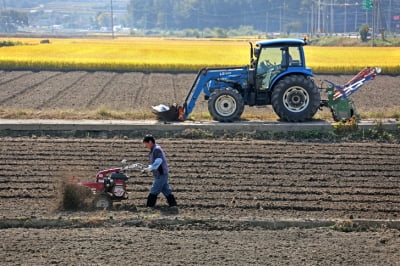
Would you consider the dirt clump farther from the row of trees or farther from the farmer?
the row of trees

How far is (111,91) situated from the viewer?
30734 mm

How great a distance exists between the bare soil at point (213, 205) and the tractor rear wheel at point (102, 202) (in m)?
0.20

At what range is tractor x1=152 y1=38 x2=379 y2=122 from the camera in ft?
59.3

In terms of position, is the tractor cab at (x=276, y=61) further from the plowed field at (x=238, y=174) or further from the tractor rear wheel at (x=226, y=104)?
the plowed field at (x=238, y=174)

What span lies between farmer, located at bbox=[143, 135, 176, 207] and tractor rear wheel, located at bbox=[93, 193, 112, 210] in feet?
2.46

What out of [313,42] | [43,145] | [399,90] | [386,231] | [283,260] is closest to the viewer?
[283,260]

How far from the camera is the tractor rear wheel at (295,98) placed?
59.0 ft

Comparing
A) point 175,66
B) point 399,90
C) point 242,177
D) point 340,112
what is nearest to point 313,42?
point 175,66

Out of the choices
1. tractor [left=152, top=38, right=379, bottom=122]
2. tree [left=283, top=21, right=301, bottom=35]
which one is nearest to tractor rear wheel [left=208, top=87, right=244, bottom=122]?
tractor [left=152, top=38, right=379, bottom=122]

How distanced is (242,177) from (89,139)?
4.97 metres

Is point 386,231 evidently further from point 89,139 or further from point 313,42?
point 313,42

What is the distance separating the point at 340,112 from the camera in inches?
734

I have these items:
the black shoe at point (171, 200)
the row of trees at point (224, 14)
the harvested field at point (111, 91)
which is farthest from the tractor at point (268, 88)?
the row of trees at point (224, 14)

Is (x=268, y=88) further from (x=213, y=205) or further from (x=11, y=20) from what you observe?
(x=11, y=20)
